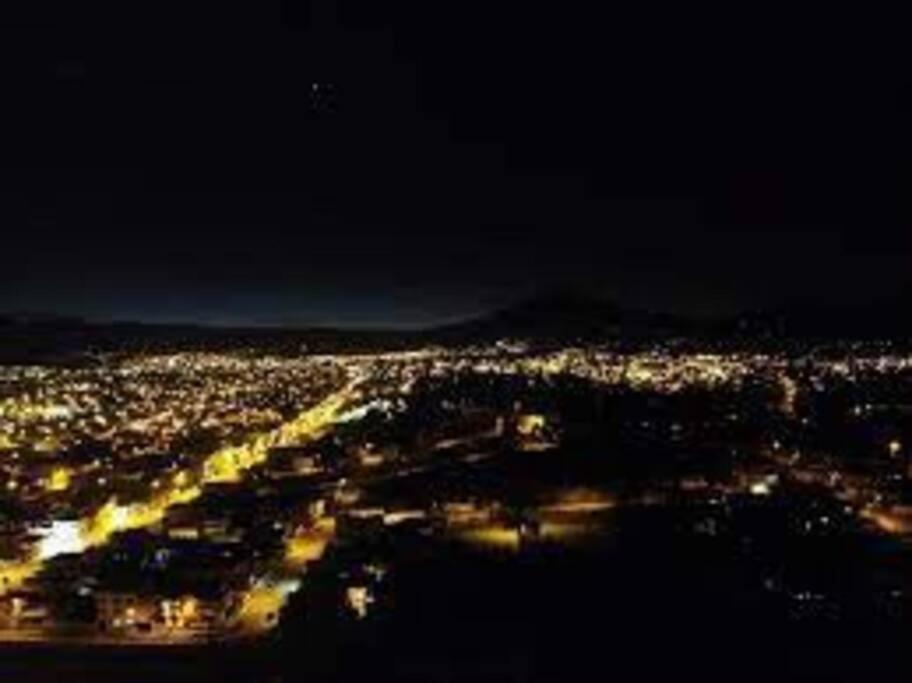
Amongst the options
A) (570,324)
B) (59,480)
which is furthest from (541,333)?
(59,480)

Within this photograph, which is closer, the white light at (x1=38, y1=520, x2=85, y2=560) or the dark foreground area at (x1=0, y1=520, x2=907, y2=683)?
the dark foreground area at (x1=0, y1=520, x2=907, y2=683)

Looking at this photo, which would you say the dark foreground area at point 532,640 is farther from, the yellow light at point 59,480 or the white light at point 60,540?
the yellow light at point 59,480

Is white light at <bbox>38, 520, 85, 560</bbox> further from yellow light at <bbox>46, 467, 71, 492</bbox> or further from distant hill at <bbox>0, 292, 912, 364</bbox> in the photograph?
distant hill at <bbox>0, 292, 912, 364</bbox>

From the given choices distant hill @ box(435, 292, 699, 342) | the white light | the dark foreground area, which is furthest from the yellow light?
distant hill @ box(435, 292, 699, 342)

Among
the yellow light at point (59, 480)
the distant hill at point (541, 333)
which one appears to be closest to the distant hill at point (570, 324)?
the distant hill at point (541, 333)

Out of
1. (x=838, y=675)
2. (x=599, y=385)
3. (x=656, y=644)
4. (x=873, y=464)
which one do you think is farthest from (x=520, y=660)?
(x=599, y=385)

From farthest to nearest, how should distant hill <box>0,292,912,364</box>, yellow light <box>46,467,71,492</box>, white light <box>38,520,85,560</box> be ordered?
distant hill <box>0,292,912,364</box>
yellow light <box>46,467,71,492</box>
white light <box>38,520,85,560</box>

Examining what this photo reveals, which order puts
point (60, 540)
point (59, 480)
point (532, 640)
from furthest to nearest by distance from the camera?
point (59, 480)
point (60, 540)
point (532, 640)

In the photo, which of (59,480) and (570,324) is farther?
(570,324)

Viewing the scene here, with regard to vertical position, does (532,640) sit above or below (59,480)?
below

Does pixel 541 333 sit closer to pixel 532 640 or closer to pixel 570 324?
pixel 570 324

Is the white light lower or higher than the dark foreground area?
higher
